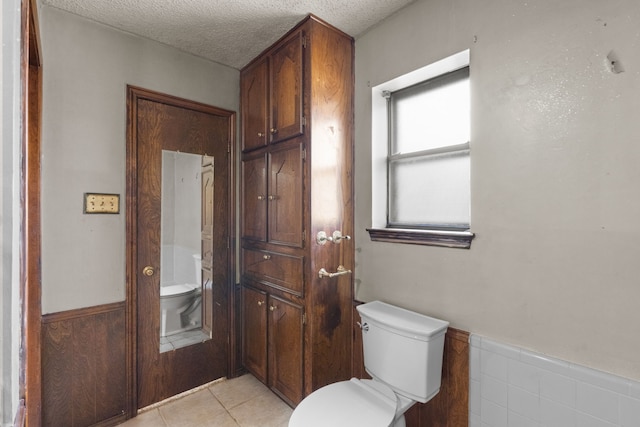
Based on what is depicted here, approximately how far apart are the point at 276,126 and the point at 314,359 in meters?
1.49

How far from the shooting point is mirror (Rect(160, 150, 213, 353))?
209 cm

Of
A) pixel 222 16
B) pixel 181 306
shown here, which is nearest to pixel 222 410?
pixel 181 306

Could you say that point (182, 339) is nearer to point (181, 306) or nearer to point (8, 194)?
point (181, 306)

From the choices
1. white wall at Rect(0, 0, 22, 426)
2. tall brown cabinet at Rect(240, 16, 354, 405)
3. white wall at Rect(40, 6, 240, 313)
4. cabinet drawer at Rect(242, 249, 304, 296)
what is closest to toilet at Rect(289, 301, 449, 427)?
tall brown cabinet at Rect(240, 16, 354, 405)

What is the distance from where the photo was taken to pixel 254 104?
2.28 meters

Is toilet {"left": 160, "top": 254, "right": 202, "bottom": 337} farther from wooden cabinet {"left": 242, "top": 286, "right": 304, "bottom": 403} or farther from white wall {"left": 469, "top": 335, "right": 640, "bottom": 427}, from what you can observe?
white wall {"left": 469, "top": 335, "right": 640, "bottom": 427}

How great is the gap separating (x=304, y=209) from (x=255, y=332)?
3.60 feet

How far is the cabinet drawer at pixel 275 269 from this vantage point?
188 centimetres

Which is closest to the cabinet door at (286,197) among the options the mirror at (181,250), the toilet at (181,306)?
the mirror at (181,250)

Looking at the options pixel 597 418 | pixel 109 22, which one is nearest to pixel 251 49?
pixel 109 22

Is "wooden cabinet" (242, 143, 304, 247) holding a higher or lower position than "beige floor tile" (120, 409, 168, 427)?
higher

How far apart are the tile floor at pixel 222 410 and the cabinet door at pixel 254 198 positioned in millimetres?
1104

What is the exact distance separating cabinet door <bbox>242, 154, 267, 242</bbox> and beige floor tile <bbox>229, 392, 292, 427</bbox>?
1.10m

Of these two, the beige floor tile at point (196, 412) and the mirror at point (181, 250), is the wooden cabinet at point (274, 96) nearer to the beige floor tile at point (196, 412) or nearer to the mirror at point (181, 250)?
the mirror at point (181, 250)
